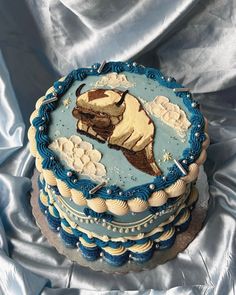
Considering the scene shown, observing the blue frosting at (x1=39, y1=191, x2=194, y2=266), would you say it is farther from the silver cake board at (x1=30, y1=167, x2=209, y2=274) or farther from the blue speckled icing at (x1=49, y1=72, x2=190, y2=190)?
the blue speckled icing at (x1=49, y1=72, x2=190, y2=190)

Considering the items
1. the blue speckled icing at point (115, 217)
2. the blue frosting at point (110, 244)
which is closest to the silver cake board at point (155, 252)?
the blue frosting at point (110, 244)

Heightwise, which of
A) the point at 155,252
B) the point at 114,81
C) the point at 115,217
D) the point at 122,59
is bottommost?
the point at 155,252

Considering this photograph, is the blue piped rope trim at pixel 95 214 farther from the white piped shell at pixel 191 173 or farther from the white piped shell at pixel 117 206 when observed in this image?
the white piped shell at pixel 191 173

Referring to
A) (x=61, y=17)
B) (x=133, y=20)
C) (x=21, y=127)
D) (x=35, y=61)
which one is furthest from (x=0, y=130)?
(x=133, y=20)

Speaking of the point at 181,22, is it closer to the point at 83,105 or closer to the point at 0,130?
the point at 83,105

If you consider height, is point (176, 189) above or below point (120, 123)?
below

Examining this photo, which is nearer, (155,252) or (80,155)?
(80,155)

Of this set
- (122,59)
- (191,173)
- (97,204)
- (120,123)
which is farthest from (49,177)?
(122,59)

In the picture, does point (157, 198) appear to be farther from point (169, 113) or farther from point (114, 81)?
point (114, 81)
